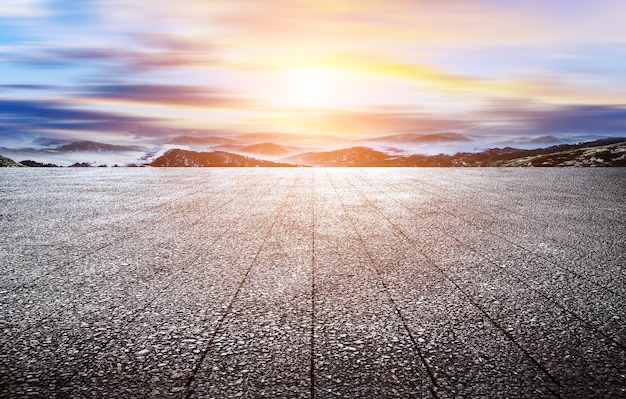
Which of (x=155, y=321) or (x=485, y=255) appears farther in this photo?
(x=485, y=255)

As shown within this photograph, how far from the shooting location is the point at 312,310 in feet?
17.4

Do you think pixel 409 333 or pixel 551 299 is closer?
pixel 409 333

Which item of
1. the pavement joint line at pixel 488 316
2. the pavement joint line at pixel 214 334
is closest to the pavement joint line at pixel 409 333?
the pavement joint line at pixel 488 316

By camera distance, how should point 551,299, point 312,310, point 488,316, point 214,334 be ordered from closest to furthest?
point 214,334 → point 488,316 → point 312,310 → point 551,299

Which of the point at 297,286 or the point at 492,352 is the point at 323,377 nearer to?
the point at 492,352

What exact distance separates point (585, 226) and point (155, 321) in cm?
1085

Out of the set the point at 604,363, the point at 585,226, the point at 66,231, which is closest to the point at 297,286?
the point at 604,363

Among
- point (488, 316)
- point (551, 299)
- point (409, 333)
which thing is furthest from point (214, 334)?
point (551, 299)

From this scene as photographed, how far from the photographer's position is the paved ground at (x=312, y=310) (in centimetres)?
372

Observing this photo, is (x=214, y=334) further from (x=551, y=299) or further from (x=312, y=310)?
(x=551, y=299)

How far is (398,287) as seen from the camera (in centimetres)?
621

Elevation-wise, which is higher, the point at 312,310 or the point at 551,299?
the point at 312,310

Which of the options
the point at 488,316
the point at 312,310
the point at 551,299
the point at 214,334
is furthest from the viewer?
the point at 551,299

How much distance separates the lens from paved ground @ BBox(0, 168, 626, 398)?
147 inches
